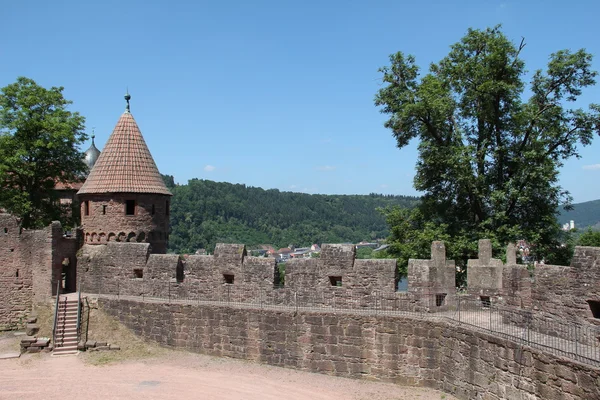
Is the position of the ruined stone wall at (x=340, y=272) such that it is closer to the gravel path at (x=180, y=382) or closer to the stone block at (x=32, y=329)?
the gravel path at (x=180, y=382)

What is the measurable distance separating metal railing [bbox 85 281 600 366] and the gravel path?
173 cm

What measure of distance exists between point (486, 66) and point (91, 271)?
53.0 ft

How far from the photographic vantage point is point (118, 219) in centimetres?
1923

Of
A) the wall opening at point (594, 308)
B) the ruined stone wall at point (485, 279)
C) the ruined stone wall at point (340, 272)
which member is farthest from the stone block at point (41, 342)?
the wall opening at point (594, 308)

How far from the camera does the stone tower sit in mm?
19250

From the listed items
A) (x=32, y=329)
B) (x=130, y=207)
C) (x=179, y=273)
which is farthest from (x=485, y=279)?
(x=32, y=329)

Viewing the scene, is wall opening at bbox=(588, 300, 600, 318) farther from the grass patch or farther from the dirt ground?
the grass patch

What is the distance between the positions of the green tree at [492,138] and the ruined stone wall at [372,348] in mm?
7453

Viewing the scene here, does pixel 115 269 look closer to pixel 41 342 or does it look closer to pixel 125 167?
pixel 41 342

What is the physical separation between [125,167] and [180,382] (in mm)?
9269

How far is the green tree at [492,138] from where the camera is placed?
19.4 metres

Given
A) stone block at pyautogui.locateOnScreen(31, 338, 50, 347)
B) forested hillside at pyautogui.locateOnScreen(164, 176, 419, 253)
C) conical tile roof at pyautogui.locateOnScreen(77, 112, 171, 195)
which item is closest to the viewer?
stone block at pyautogui.locateOnScreen(31, 338, 50, 347)

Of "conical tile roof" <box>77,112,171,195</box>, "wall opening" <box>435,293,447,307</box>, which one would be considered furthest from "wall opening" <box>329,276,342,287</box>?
"conical tile roof" <box>77,112,171,195</box>

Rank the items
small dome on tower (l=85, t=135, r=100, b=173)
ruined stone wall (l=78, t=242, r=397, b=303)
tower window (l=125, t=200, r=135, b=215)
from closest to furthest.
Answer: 1. ruined stone wall (l=78, t=242, r=397, b=303)
2. tower window (l=125, t=200, r=135, b=215)
3. small dome on tower (l=85, t=135, r=100, b=173)
